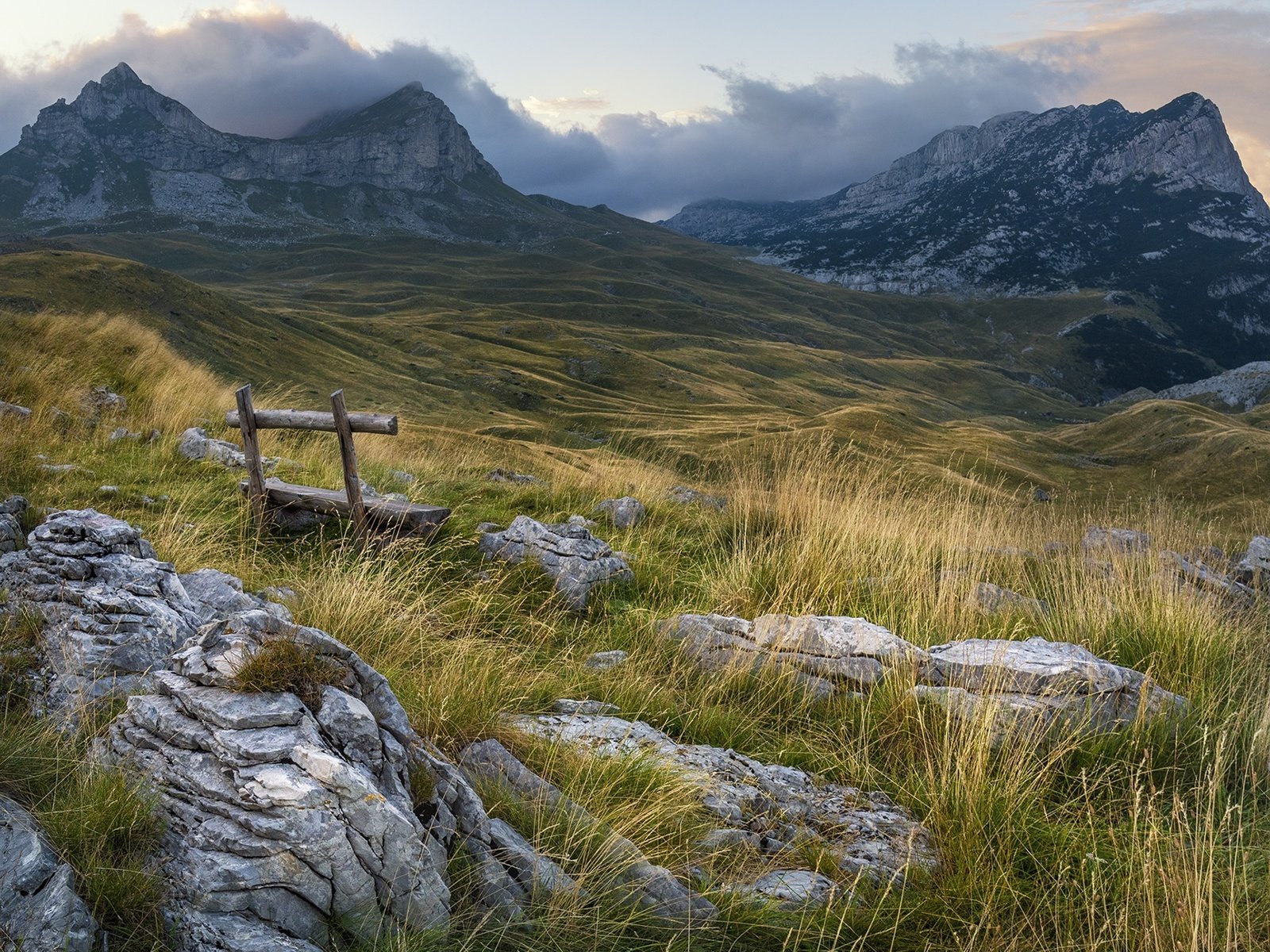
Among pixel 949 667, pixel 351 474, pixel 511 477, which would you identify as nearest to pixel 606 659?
pixel 949 667

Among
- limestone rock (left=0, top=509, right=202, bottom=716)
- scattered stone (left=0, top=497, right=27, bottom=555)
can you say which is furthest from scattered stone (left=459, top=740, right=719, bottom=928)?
scattered stone (left=0, top=497, right=27, bottom=555)

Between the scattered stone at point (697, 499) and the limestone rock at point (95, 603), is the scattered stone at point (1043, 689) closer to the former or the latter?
the limestone rock at point (95, 603)

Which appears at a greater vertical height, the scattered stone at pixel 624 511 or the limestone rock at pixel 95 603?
the limestone rock at pixel 95 603

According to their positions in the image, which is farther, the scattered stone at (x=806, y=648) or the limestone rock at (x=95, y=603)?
A: the scattered stone at (x=806, y=648)

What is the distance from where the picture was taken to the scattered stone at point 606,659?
6577mm

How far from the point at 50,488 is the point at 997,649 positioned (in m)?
9.93

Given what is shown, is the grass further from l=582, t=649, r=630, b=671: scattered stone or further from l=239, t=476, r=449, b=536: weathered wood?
l=239, t=476, r=449, b=536: weathered wood

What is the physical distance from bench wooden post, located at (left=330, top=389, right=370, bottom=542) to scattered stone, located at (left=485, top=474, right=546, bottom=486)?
4.61 meters

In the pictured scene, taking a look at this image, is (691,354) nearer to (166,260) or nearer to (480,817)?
(480,817)

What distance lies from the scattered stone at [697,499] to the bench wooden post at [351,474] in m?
5.95

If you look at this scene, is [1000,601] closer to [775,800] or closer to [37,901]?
[775,800]

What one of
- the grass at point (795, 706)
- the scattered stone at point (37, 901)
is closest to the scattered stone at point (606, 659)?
the grass at point (795, 706)

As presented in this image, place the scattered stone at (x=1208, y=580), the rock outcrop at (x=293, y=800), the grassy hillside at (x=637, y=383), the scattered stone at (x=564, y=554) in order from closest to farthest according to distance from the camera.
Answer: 1. the rock outcrop at (x=293, y=800)
2. the scattered stone at (x=564, y=554)
3. the scattered stone at (x=1208, y=580)
4. the grassy hillside at (x=637, y=383)

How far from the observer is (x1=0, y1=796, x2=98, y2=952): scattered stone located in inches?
111
